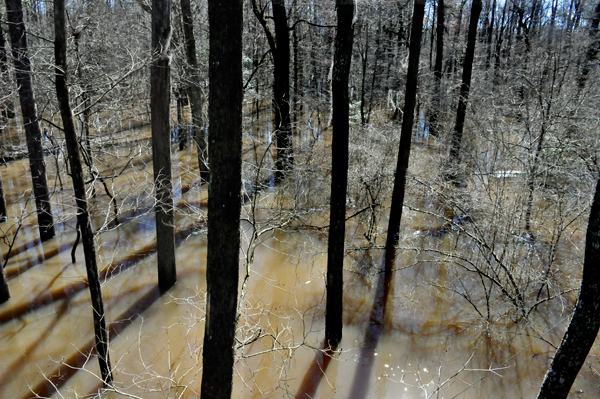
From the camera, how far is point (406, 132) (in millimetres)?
9750

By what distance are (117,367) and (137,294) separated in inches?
87.9

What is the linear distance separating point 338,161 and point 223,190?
3086 mm

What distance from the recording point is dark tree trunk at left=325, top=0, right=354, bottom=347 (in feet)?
20.0

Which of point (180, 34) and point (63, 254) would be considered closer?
point (63, 254)

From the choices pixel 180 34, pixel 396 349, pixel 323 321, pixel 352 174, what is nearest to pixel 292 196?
pixel 352 174

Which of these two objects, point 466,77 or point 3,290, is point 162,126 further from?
point 466,77

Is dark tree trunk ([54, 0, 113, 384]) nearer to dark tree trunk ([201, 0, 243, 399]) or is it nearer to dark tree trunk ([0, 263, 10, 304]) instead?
dark tree trunk ([201, 0, 243, 399])

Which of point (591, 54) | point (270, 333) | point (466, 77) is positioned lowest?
point (270, 333)

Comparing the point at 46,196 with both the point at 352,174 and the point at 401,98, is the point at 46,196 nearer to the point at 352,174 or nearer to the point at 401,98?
the point at 352,174

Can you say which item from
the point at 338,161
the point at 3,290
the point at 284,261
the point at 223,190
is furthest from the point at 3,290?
the point at 338,161

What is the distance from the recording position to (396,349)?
7.55 metres

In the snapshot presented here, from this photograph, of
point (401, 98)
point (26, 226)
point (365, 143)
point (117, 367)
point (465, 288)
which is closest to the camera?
point (117, 367)

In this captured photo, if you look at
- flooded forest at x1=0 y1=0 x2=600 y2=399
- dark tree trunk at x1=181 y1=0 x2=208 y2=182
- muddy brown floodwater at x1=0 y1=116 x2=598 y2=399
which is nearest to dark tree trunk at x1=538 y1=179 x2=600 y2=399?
flooded forest at x1=0 y1=0 x2=600 y2=399

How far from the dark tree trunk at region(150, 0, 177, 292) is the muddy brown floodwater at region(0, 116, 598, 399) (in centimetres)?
58
